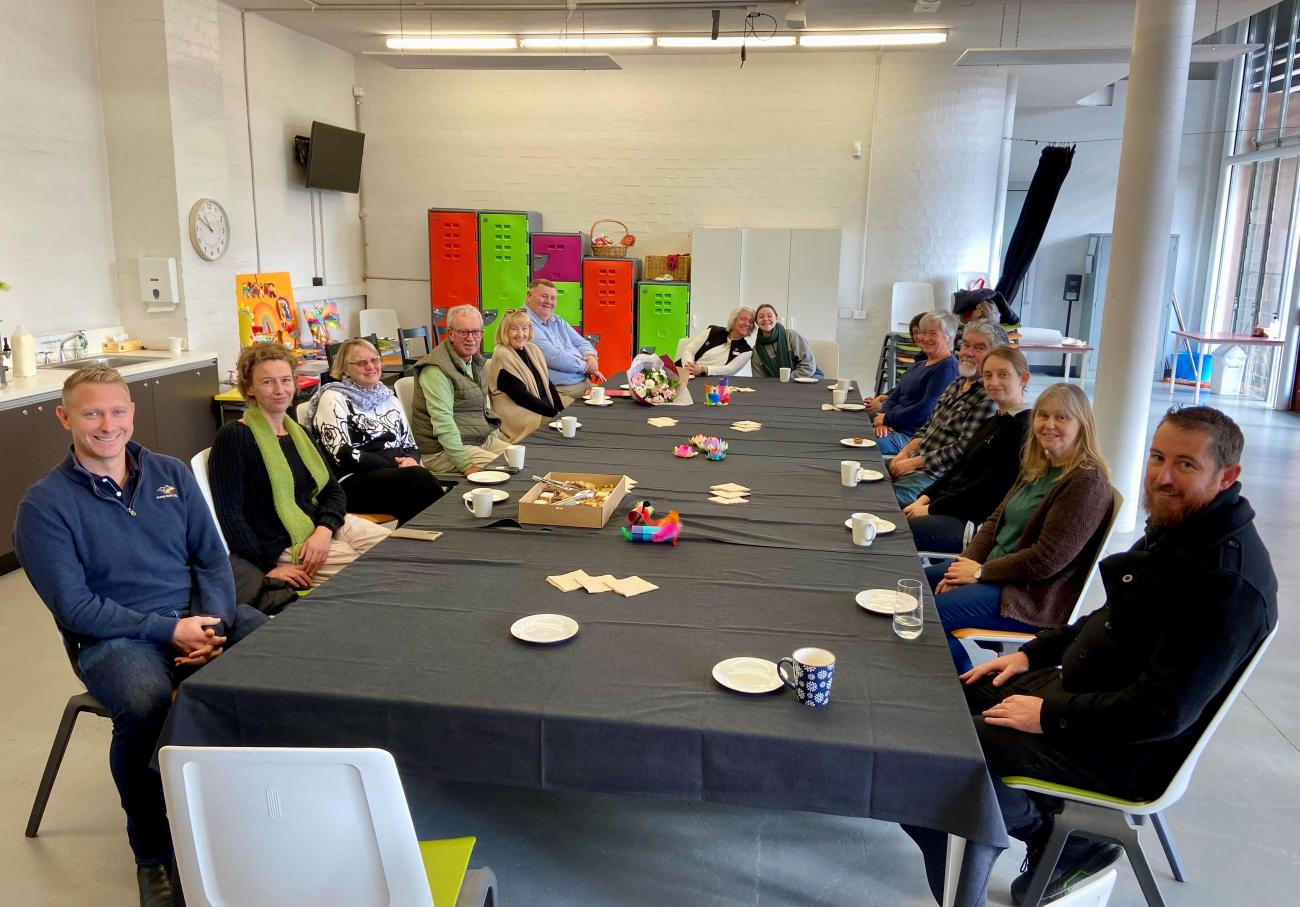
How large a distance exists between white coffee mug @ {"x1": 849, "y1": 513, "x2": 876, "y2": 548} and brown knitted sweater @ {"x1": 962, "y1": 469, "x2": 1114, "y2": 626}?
454mm

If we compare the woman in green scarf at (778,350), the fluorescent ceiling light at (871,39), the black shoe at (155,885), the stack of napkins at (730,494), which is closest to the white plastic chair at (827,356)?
the woman in green scarf at (778,350)

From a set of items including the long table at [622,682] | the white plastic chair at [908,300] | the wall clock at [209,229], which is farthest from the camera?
the white plastic chair at [908,300]

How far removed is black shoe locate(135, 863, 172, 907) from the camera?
228 centimetres

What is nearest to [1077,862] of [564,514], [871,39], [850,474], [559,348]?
[850,474]

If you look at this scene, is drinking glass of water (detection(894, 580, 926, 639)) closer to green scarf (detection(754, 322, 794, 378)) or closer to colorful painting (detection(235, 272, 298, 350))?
green scarf (detection(754, 322, 794, 378))

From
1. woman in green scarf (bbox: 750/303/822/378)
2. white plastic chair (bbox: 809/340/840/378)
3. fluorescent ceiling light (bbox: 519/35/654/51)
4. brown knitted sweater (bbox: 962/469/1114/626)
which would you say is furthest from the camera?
fluorescent ceiling light (bbox: 519/35/654/51)

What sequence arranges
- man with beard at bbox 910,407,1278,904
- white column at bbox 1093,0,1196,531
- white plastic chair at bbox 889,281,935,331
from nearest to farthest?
man with beard at bbox 910,407,1278,904
white column at bbox 1093,0,1196,531
white plastic chair at bbox 889,281,935,331

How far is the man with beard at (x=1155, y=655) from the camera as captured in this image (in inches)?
74.5

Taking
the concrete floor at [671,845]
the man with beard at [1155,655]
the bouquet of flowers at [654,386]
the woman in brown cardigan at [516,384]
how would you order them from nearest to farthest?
the man with beard at [1155,655]
the concrete floor at [671,845]
the bouquet of flowers at [654,386]
the woman in brown cardigan at [516,384]

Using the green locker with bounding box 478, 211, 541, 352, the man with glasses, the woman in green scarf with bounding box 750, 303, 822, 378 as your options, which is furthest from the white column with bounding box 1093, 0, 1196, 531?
the green locker with bounding box 478, 211, 541, 352

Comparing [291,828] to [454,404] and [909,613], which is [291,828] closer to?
[909,613]

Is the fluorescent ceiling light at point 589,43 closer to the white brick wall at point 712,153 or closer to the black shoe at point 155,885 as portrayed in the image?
the white brick wall at point 712,153

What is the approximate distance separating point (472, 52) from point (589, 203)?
8.70ft

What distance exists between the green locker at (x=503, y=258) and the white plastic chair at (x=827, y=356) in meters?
3.23
